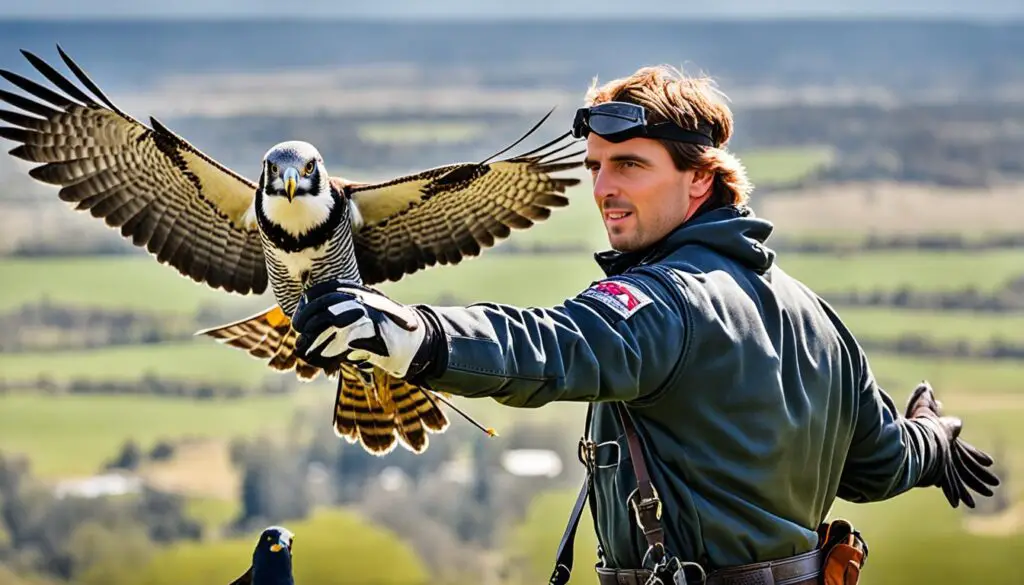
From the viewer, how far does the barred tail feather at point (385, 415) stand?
5.78 m

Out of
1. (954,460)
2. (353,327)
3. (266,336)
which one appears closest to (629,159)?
(353,327)

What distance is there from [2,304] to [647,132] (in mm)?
44425

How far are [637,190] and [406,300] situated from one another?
112 feet

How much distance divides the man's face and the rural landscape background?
95.8ft

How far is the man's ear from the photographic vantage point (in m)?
3.84

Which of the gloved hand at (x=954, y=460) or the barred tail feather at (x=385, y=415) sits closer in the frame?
the gloved hand at (x=954, y=460)

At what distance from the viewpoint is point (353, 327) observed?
115 inches

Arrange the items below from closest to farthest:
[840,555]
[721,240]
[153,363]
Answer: [721,240]
[840,555]
[153,363]

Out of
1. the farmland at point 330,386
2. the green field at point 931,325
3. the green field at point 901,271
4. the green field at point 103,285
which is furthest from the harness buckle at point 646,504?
the green field at point 103,285

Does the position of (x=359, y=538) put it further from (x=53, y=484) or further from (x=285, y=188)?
(x=285, y=188)

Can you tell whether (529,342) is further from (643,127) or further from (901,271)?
(901,271)

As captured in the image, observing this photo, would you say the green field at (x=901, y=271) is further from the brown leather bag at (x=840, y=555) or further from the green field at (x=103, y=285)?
the brown leather bag at (x=840, y=555)

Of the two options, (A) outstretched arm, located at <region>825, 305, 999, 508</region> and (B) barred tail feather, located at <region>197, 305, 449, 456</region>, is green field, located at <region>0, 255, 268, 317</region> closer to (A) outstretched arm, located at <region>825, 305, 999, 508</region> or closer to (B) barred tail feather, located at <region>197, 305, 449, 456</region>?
(B) barred tail feather, located at <region>197, 305, 449, 456</region>

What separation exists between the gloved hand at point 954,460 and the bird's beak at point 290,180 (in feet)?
6.48
